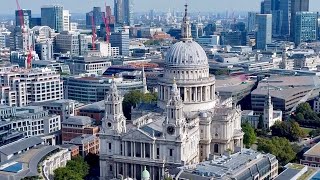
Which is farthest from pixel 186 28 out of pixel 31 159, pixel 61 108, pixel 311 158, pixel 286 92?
pixel 286 92

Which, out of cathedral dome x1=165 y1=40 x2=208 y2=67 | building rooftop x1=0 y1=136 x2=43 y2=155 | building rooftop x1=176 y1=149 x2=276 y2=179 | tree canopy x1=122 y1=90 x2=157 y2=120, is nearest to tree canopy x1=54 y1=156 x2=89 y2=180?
building rooftop x1=0 y1=136 x2=43 y2=155

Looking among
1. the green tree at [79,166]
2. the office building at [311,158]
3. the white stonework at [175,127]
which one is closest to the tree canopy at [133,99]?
the white stonework at [175,127]

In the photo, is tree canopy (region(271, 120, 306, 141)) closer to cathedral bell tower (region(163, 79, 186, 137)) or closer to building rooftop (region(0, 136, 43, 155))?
cathedral bell tower (region(163, 79, 186, 137))

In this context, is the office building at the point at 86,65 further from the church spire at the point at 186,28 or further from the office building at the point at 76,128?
the church spire at the point at 186,28

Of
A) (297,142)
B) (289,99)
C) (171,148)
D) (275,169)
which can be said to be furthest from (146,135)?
(289,99)

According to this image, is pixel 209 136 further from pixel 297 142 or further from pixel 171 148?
pixel 297 142
